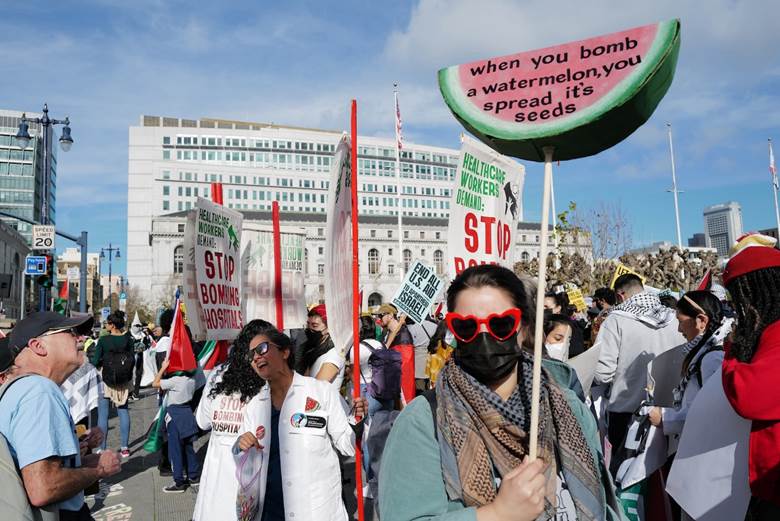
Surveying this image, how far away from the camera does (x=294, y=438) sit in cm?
350

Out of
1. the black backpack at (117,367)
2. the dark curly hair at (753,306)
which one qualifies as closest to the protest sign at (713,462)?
the dark curly hair at (753,306)

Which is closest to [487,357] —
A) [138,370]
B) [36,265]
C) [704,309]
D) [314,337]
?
[704,309]

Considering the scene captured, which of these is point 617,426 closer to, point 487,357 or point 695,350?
point 695,350

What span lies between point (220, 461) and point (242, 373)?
1.81ft

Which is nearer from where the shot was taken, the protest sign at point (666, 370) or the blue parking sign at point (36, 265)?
the protest sign at point (666, 370)

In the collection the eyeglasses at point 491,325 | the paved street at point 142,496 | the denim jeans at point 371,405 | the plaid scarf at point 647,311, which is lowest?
the paved street at point 142,496

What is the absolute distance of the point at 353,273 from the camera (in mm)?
4203

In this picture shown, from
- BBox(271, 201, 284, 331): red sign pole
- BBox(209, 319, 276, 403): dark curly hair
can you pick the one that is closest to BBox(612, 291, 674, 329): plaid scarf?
BBox(209, 319, 276, 403): dark curly hair

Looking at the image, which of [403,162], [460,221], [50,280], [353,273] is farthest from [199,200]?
[403,162]

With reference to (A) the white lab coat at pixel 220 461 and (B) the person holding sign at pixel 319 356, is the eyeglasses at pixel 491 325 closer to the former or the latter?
(A) the white lab coat at pixel 220 461

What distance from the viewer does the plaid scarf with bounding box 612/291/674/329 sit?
16.9 ft

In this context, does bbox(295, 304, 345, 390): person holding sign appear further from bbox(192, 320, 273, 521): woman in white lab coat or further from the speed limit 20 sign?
the speed limit 20 sign

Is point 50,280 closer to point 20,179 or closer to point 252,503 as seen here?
point 252,503

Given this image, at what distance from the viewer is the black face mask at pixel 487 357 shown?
1.76 m
